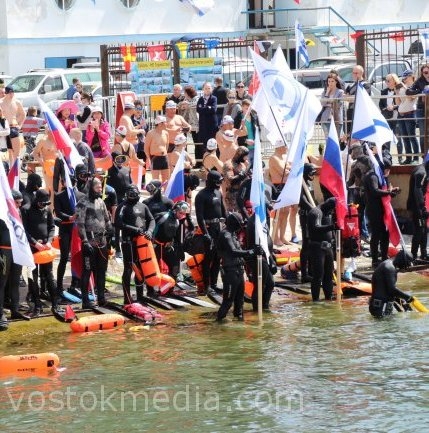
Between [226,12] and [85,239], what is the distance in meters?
35.5

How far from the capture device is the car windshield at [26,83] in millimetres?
42094

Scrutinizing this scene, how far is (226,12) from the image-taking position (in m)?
54.0

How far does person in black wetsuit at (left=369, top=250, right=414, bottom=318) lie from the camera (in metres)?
19.4

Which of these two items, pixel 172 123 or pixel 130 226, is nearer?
pixel 130 226

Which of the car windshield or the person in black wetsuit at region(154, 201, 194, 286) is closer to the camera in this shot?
the person in black wetsuit at region(154, 201, 194, 286)

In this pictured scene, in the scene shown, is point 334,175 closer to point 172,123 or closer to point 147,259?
point 147,259

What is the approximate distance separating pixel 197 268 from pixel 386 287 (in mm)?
→ 3173

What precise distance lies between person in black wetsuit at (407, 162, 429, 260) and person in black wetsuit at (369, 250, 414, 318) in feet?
12.6

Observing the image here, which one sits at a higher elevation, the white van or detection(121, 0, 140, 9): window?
detection(121, 0, 140, 9): window

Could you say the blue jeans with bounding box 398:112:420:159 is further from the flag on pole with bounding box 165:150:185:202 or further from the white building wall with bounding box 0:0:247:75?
the white building wall with bounding box 0:0:247:75

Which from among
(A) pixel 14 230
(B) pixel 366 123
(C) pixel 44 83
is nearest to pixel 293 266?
(B) pixel 366 123

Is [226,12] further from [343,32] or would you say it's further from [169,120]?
[169,120]

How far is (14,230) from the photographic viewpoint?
18.3 meters

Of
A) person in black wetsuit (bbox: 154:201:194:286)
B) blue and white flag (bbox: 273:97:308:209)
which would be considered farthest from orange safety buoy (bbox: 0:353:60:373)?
blue and white flag (bbox: 273:97:308:209)
